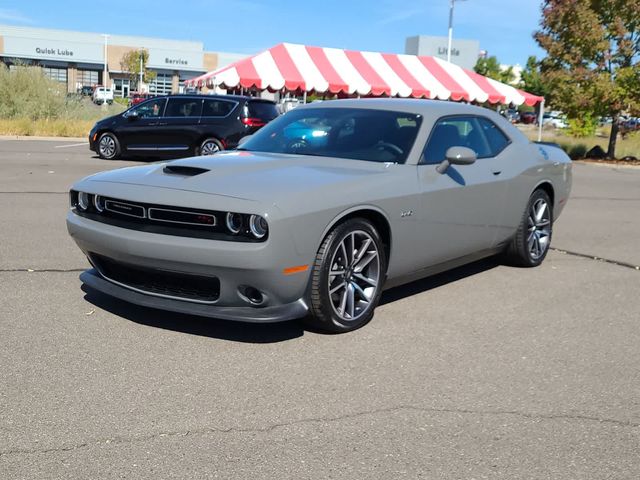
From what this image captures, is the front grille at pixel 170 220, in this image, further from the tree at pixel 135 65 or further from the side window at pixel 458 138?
the tree at pixel 135 65

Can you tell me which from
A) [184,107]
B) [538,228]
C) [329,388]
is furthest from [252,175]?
[184,107]

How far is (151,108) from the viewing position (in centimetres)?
1720

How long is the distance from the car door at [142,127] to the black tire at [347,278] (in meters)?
13.1

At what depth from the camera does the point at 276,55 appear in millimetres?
25000

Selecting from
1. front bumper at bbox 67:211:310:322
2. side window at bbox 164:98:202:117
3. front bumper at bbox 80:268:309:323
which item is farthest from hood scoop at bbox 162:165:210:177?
side window at bbox 164:98:202:117

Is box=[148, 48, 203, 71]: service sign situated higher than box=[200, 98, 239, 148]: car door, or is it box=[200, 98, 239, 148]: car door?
box=[148, 48, 203, 71]: service sign

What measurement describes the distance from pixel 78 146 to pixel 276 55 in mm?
7627

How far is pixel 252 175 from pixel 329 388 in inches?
59.4

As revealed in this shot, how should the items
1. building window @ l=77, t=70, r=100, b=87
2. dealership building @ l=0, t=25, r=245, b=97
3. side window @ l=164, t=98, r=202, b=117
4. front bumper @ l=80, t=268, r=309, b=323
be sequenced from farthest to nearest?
building window @ l=77, t=70, r=100, b=87 → dealership building @ l=0, t=25, r=245, b=97 → side window @ l=164, t=98, r=202, b=117 → front bumper @ l=80, t=268, r=309, b=323

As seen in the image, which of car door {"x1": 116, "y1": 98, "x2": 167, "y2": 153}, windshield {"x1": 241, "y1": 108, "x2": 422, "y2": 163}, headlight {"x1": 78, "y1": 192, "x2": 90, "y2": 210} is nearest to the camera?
headlight {"x1": 78, "y1": 192, "x2": 90, "y2": 210}

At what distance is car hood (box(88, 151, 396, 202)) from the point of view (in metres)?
4.29

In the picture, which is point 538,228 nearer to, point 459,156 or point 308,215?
point 459,156

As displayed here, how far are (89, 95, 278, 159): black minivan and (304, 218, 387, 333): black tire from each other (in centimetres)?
1189

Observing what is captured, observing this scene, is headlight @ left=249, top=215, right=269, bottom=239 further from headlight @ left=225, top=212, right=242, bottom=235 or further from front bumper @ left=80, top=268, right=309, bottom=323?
front bumper @ left=80, top=268, right=309, bottom=323
